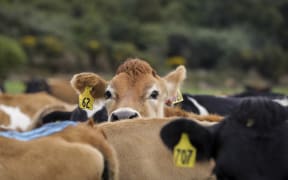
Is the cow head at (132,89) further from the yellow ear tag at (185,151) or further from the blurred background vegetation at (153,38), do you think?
the blurred background vegetation at (153,38)

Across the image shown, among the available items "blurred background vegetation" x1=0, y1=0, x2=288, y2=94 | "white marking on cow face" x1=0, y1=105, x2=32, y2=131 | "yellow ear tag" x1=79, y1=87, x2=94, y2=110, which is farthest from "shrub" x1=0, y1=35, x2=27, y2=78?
"yellow ear tag" x1=79, y1=87, x2=94, y2=110

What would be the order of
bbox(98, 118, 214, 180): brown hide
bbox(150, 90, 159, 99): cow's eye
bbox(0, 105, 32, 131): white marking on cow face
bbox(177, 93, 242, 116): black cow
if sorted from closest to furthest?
bbox(98, 118, 214, 180): brown hide
bbox(150, 90, 159, 99): cow's eye
bbox(177, 93, 242, 116): black cow
bbox(0, 105, 32, 131): white marking on cow face

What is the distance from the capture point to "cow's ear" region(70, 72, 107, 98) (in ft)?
23.5

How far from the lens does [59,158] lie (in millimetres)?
4102

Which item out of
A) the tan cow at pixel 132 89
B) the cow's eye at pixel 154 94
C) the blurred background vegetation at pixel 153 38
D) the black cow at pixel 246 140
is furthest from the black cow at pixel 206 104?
the blurred background vegetation at pixel 153 38

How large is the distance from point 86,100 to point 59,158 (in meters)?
3.09

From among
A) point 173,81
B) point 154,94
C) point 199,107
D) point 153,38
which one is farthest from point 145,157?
point 153,38

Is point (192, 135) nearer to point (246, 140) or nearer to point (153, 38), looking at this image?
point (246, 140)

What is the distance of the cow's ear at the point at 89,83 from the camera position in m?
7.16

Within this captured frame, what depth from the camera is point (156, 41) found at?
5778 cm

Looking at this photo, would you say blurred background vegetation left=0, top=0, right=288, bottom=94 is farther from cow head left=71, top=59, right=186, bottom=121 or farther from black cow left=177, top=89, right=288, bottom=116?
cow head left=71, top=59, right=186, bottom=121

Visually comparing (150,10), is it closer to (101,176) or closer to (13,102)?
(13,102)

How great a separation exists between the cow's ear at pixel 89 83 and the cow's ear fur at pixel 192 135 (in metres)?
3.31

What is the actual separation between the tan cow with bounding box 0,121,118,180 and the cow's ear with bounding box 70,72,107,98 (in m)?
2.83
